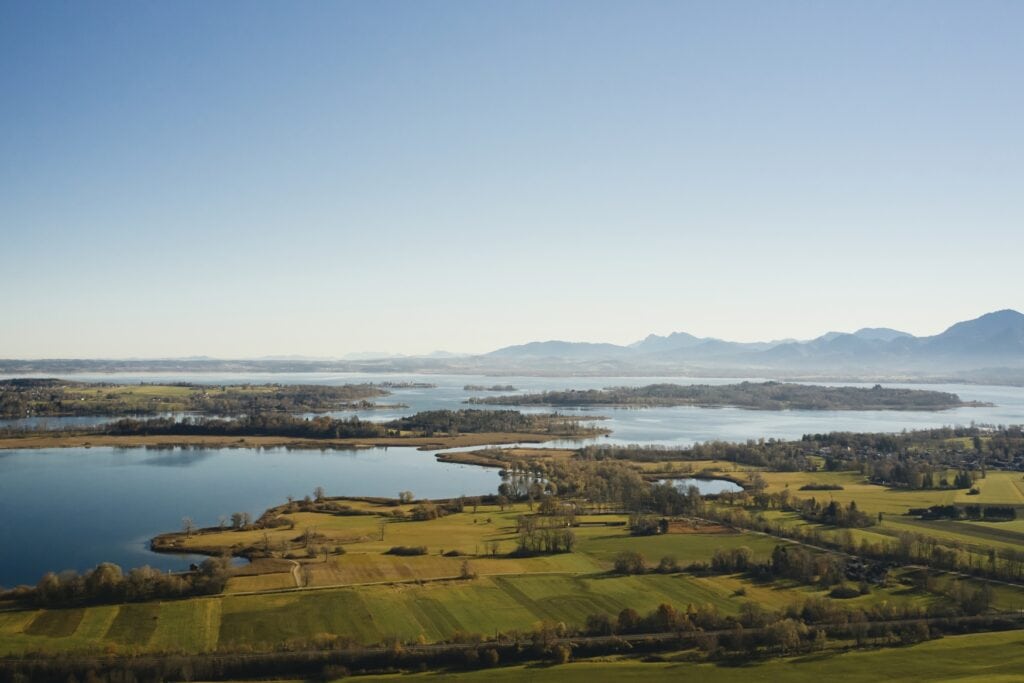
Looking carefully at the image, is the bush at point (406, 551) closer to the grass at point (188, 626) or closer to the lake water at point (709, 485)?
the grass at point (188, 626)

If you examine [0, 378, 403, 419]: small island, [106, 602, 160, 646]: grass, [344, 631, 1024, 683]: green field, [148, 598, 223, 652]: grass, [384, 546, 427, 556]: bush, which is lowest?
[344, 631, 1024, 683]: green field

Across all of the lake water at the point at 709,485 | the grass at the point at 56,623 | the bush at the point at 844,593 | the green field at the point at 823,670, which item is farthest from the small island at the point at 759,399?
the green field at the point at 823,670

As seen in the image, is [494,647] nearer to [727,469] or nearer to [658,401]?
[727,469]

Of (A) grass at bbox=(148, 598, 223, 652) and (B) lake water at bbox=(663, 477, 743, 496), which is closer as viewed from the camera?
(A) grass at bbox=(148, 598, 223, 652)

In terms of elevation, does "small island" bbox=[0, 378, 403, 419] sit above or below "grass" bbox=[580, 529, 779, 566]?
above

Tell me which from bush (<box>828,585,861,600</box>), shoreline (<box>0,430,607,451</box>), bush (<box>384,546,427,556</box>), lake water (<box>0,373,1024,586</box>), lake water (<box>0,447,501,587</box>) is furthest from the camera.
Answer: shoreline (<box>0,430,607,451</box>)

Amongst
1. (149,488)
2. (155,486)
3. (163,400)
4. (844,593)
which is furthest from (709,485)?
(163,400)

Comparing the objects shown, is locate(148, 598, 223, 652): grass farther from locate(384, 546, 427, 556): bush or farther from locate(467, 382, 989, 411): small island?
locate(467, 382, 989, 411): small island

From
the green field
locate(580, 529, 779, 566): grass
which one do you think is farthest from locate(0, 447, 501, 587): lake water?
the green field

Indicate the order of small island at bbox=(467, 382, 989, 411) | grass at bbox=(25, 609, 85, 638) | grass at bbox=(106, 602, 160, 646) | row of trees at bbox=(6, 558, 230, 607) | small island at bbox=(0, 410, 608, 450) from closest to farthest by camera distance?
1. grass at bbox=(106, 602, 160, 646)
2. grass at bbox=(25, 609, 85, 638)
3. row of trees at bbox=(6, 558, 230, 607)
4. small island at bbox=(0, 410, 608, 450)
5. small island at bbox=(467, 382, 989, 411)

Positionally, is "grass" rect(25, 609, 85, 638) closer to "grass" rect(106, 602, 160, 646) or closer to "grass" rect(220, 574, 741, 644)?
"grass" rect(106, 602, 160, 646)
